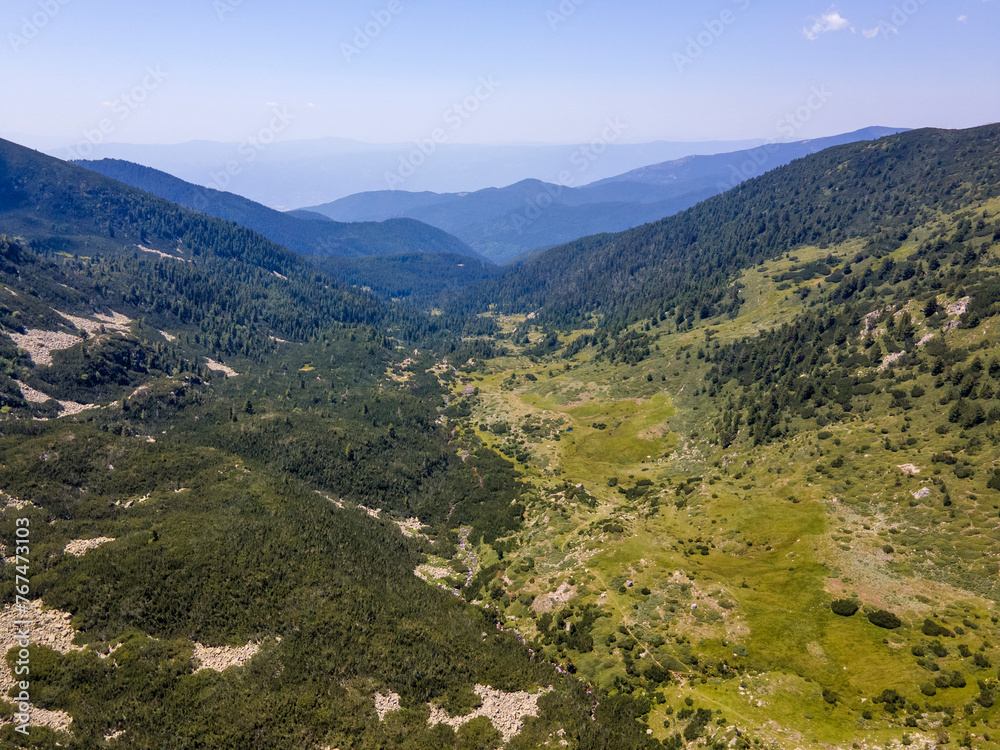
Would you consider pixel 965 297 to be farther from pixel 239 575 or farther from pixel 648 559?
pixel 239 575

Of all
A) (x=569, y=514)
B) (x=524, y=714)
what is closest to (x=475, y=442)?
(x=569, y=514)

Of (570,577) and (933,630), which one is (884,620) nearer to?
(933,630)

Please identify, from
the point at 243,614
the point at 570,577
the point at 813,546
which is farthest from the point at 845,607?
the point at 243,614

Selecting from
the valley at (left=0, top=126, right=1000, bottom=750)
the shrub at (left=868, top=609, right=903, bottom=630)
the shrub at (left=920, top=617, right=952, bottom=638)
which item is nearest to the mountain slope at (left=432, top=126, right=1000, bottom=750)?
the shrub at (left=868, top=609, right=903, bottom=630)

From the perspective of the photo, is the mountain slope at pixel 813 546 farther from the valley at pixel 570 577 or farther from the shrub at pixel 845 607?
the valley at pixel 570 577

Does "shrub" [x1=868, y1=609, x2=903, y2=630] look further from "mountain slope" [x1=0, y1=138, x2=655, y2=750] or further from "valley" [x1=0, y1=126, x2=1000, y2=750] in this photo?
"mountain slope" [x1=0, y1=138, x2=655, y2=750]
